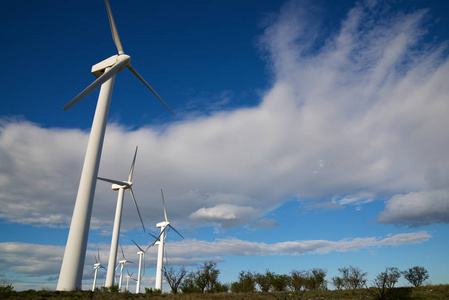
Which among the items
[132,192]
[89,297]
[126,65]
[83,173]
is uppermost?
[126,65]

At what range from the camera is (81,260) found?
2458 cm

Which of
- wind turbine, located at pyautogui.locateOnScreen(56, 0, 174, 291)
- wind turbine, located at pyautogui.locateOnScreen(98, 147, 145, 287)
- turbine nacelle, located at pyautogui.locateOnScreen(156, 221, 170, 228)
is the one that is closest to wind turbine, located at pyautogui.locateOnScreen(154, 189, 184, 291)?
turbine nacelle, located at pyautogui.locateOnScreen(156, 221, 170, 228)

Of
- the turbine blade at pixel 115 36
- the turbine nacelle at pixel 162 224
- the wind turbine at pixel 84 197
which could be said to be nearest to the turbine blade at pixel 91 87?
the wind turbine at pixel 84 197

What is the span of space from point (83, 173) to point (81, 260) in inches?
304

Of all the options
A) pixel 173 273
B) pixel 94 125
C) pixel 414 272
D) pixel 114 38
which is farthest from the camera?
pixel 414 272

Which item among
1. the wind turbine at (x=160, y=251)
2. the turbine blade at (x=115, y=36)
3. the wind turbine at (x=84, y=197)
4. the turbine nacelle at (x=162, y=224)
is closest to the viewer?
the wind turbine at (x=84, y=197)

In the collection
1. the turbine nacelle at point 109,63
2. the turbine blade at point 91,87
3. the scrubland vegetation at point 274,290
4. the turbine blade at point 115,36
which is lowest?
the scrubland vegetation at point 274,290

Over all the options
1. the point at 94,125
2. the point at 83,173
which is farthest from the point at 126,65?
the point at 83,173

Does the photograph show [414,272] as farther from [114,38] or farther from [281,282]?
[114,38]

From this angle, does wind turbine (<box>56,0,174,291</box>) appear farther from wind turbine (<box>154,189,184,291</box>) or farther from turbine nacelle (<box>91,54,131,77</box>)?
wind turbine (<box>154,189,184,291</box>)

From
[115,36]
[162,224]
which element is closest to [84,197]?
[115,36]

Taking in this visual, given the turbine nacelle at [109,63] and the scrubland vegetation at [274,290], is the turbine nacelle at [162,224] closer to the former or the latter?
the scrubland vegetation at [274,290]

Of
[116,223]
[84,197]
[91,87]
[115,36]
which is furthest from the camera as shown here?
[116,223]

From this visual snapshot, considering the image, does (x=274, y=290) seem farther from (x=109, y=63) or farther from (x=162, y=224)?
(x=109, y=63)
